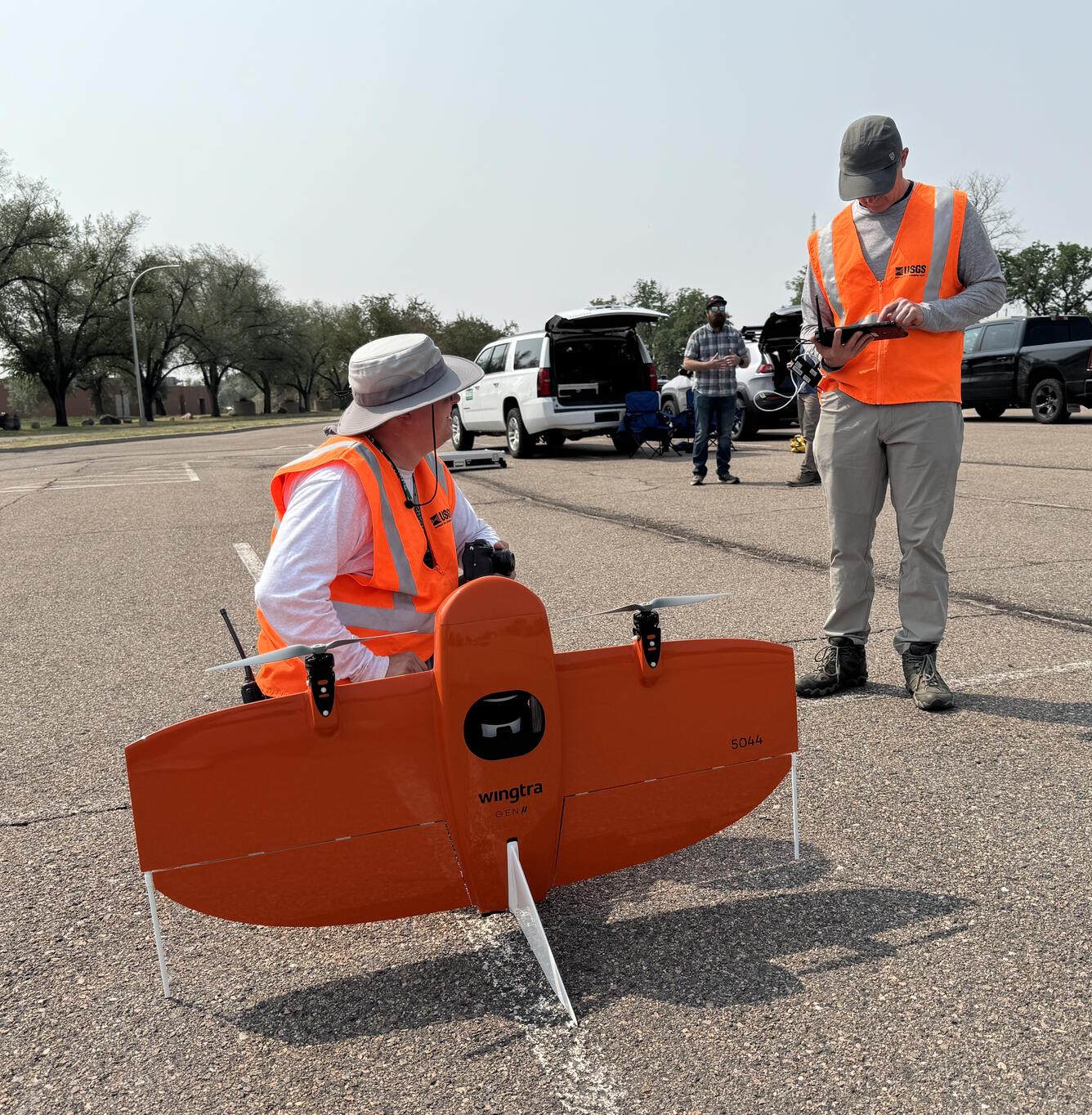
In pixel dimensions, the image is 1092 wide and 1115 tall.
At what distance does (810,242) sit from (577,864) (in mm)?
2830

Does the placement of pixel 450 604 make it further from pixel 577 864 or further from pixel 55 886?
pixel 55 886

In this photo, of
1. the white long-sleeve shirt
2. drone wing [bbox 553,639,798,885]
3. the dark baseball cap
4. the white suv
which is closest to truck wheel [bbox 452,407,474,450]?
the white suv

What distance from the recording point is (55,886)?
2.88m

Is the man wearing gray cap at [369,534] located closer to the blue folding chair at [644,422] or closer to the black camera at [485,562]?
the black camera at [485,562]

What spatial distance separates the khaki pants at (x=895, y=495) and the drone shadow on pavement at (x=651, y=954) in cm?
158

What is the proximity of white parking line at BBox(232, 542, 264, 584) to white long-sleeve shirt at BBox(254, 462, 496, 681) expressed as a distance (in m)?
4.71

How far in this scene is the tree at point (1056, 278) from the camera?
8400cm

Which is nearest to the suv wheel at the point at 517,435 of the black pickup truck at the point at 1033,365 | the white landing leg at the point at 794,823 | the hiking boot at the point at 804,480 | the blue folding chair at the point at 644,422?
the blue folding chair at the point at 644,422

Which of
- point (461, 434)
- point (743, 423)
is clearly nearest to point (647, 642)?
point (743, 423)

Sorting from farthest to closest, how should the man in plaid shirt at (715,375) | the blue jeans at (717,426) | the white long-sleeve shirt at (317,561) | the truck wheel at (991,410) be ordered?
1. the truck wheel at (991,410)
2. the blue jeans at (717,426)
3. the man in plaid shirt at (715,375)
4. the white long-sleeve shirt at (317,561)

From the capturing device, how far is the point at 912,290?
154 inches

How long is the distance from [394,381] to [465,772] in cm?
109

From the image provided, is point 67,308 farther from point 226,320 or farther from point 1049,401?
point 1049,401

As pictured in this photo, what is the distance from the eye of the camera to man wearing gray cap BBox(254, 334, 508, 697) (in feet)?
8.23
